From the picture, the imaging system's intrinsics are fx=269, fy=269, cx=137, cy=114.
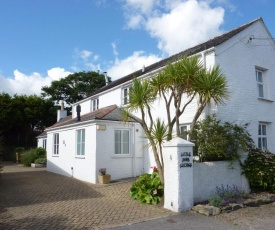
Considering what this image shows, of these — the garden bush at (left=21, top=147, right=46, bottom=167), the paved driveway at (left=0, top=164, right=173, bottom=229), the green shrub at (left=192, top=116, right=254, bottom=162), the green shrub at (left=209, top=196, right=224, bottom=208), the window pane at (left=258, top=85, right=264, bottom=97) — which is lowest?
the paved driveway at (left=0, top=164, right=173, bottom=229)

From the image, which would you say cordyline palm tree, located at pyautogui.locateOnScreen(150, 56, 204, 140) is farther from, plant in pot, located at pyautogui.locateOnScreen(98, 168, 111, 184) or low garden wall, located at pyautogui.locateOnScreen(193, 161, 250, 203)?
plant in pot, located at pyautogui.locateOnScreen(98, 168, 111, 184)

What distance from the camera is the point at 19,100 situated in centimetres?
3547

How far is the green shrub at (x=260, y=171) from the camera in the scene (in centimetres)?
988

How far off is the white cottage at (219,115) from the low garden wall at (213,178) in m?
2.51

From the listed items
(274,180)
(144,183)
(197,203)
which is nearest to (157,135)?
(144,183)

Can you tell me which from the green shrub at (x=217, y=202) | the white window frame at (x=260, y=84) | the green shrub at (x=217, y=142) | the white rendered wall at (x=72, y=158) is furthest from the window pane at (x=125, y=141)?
the white window frame at (x=260, y=84)

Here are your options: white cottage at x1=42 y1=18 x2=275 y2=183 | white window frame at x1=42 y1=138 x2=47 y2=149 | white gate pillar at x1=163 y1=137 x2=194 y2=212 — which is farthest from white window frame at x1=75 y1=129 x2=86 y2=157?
white window frame at x1=42 y1=138 x2=47 y2=149

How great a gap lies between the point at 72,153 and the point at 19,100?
77.4 feet

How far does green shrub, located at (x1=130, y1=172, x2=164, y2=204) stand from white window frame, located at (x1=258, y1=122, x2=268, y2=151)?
638 cm

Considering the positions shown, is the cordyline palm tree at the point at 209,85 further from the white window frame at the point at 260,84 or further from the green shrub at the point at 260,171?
the white window frame at the point at 260,84

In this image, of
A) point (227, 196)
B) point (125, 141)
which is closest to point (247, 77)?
point (227, 196)

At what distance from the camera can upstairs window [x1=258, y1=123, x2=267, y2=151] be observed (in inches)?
514

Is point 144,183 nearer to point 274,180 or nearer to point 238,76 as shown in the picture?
point 274,180

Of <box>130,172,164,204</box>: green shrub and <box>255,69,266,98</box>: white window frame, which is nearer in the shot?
Answer: <box>130,172,164,204</box>: green shrub
